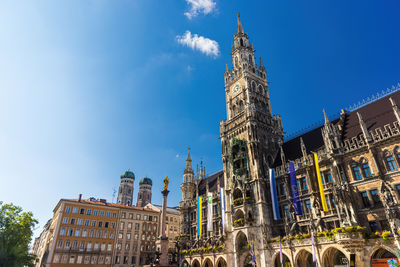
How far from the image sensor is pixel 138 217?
70.3 meters

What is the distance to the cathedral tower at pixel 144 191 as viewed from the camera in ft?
435

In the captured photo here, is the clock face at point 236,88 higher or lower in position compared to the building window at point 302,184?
higher

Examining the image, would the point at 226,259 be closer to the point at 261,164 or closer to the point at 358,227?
the point at 261,164

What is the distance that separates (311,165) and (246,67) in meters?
27.8

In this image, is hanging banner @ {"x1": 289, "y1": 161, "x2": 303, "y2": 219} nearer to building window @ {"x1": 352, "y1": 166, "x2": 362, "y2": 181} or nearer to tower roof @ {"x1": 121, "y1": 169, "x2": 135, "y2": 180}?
building window @ {"x1": 352, "y1": 166, "x2": 362, "y2": 181}

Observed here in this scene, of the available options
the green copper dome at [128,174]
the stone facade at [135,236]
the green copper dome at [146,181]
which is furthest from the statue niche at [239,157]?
the green copper dome at [128,174]

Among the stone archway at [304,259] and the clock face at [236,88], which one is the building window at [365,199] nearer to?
the stone archway at [304,259]

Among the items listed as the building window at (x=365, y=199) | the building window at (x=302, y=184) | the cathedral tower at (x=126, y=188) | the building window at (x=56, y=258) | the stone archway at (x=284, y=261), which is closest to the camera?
the building window at (x=365, y=199)

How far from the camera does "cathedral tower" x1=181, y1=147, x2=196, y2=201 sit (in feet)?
204

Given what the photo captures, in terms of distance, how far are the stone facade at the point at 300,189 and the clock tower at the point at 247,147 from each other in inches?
6.4

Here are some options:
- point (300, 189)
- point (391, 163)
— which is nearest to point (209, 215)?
point (300, 189)

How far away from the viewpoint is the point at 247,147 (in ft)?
154

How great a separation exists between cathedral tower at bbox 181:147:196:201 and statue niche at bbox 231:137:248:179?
19.0 metres

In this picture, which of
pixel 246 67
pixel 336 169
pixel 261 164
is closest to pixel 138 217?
pixel 261 164
